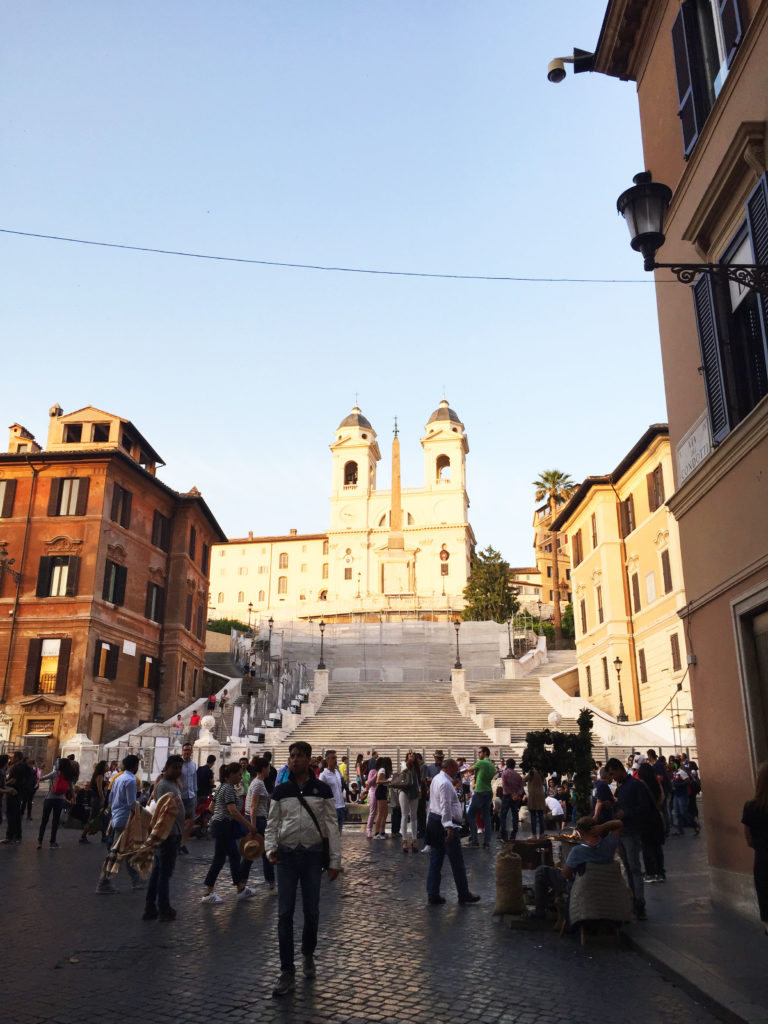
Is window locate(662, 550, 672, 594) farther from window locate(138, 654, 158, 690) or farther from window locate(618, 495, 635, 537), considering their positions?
window locate(138, 654, 158, 690)

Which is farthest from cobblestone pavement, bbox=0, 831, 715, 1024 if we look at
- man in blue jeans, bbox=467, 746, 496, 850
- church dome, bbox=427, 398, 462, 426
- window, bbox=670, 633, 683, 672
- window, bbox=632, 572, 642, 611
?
church dome, bbox=427, 398, 462, 426

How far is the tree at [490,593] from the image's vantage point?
230ft

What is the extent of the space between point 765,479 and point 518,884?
451 cm

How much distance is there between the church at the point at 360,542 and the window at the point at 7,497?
51471mm

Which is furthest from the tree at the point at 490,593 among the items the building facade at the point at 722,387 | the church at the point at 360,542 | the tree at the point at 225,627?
the building facade at the point at 722,387

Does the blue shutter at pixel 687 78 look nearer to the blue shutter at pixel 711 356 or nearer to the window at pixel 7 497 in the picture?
the blue shutter at pixel 711 356

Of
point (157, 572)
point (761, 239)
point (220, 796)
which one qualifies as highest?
point (157, 572)

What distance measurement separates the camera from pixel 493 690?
131ft

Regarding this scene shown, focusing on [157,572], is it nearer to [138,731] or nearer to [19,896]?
[138,731]

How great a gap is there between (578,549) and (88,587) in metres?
23.7

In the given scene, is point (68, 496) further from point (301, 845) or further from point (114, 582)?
point (301, 845)

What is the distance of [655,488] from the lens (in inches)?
1372

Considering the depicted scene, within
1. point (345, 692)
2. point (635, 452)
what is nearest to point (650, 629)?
point (635, 452)

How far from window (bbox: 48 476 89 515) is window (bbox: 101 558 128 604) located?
8.00 feet
